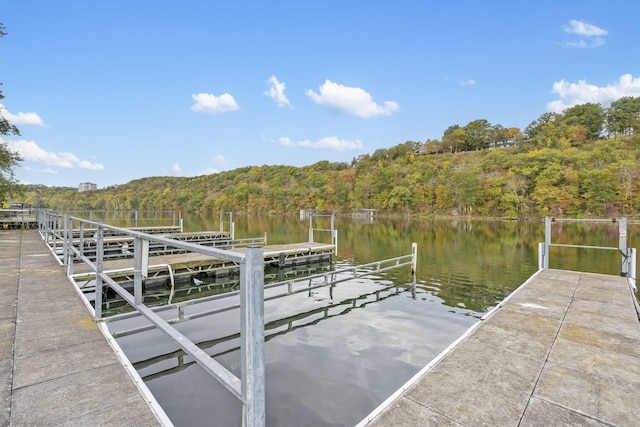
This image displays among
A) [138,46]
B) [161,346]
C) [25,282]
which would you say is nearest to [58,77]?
[138,46]

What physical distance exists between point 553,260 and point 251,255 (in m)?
17.2

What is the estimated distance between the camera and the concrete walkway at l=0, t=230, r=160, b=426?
207cm

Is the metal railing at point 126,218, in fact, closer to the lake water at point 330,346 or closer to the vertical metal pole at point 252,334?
the lake water at point 330,346

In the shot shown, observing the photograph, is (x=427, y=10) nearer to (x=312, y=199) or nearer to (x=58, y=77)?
(x=58, y=77)

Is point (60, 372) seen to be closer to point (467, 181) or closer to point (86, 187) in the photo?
point (467, 181)

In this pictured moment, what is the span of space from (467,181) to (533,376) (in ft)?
186

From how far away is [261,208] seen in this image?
285ft

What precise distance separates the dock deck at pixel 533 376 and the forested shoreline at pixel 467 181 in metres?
26.5

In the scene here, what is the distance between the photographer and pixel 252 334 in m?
1.48

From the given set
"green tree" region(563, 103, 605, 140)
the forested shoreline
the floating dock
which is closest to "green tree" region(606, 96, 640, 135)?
the forested shoreline

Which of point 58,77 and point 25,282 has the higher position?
point 58,77

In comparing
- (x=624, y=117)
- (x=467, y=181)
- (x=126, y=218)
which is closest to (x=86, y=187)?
(x=126, y=218)

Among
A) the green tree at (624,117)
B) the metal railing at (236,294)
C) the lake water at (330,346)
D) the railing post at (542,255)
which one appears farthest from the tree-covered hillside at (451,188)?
the railing post at (542,255)

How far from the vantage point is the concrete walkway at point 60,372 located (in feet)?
6.78
